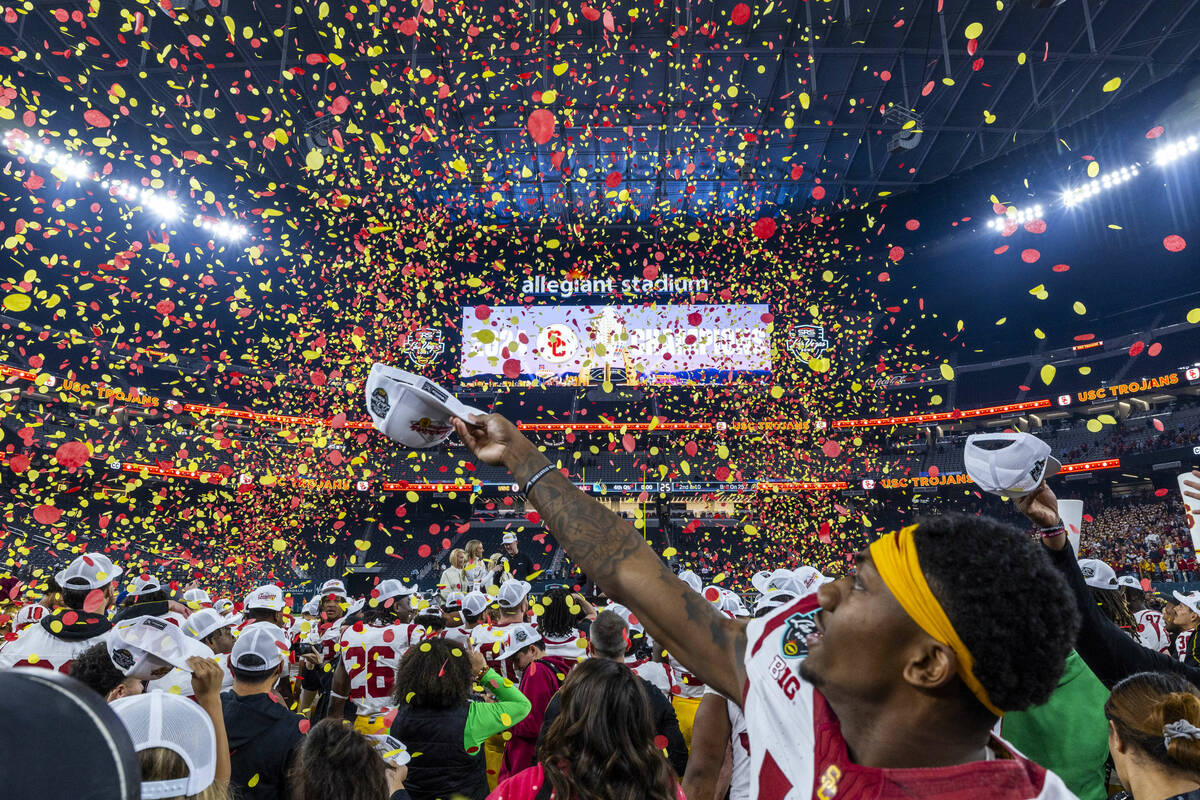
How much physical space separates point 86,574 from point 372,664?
2057mm

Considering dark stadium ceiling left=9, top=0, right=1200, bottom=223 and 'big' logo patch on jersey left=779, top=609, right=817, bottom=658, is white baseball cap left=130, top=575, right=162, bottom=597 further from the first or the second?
dark stadium ceiling left=9, top=0, right=1200, bottom=223

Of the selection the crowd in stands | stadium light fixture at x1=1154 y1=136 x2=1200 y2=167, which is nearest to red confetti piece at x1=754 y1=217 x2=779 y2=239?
→ stadium light fixture at x1=1154 y1=136 x2=1200 y2=167

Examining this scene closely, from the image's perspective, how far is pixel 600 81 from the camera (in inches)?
633

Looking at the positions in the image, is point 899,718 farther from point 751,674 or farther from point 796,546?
point 796,546

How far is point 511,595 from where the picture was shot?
576 centimetres

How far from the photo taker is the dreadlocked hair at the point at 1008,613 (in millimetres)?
1087

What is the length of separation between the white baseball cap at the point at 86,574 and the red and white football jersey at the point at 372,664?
1746 mm

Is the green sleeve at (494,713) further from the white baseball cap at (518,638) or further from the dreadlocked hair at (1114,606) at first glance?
the dreadlocked hair at (1114,606)

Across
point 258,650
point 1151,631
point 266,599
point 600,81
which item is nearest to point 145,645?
point 258,650

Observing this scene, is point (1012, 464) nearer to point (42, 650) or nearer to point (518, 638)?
point (518, 638)

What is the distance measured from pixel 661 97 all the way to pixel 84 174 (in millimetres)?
16115

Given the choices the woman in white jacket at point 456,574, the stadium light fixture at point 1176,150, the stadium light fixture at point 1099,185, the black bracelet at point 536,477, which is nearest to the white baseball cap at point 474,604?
the woman in white jacket at point 456,574

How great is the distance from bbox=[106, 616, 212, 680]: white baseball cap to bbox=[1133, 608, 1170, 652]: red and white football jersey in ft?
23.5

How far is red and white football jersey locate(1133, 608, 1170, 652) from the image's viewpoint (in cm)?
593
